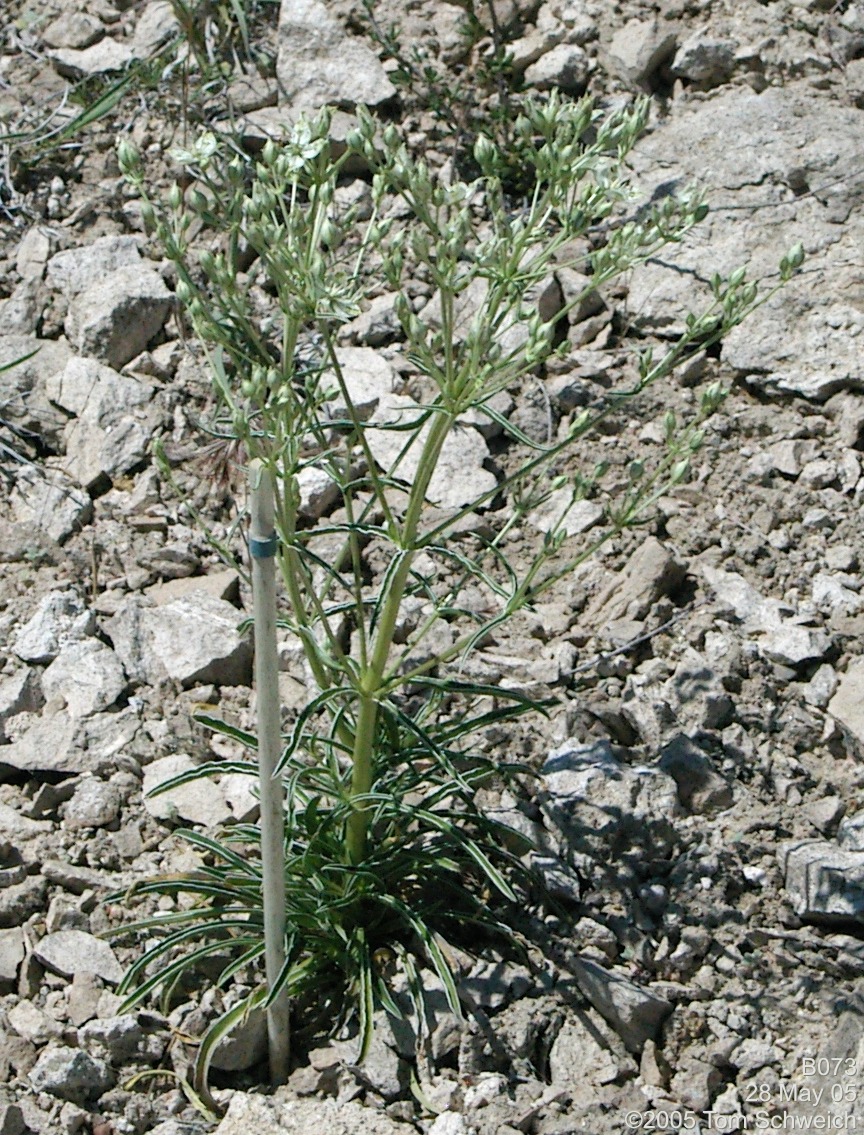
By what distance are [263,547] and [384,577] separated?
792 millimetres

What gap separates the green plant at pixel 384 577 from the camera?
8.52ft

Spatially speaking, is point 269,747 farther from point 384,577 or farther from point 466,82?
point 466,82

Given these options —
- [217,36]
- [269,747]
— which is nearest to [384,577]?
[269,747]

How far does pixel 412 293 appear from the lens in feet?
15.8

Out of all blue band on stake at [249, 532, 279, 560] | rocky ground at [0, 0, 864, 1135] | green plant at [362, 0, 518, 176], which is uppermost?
green plant at [362, 0, 518, 176]

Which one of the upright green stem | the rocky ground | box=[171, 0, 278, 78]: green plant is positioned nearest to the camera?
the upright green stem

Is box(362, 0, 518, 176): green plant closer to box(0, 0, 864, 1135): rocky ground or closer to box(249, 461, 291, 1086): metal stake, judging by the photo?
box(0, 0, 864, 1135): rocky ground

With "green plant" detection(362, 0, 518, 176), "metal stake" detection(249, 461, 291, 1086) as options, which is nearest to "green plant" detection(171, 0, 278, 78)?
"green plant" detection(362, 0, 518, 176)

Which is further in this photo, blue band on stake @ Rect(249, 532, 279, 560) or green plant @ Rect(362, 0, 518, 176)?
green plant @ Rect(362, 0, 518, 176)

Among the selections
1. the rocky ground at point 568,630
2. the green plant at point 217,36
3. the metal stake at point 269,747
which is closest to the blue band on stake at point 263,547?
the metal stake at point 269,747

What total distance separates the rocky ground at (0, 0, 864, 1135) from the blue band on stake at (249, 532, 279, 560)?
3.56 ft

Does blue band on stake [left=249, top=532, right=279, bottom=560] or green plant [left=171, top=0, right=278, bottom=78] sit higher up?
green plant [left=171, top=0, right=278, bottom=78]

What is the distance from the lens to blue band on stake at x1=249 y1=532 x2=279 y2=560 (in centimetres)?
262

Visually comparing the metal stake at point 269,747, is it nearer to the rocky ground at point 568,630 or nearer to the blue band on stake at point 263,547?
the blue band on stake at point 263,547
